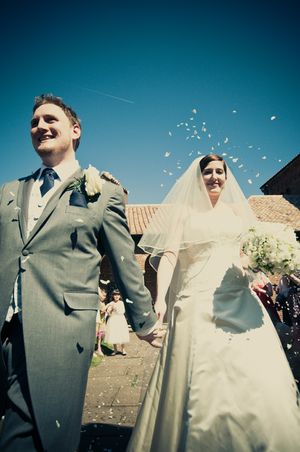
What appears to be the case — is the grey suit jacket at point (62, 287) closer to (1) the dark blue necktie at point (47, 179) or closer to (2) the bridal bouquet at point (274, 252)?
(1) the dark blue necktie at point (47, 179)

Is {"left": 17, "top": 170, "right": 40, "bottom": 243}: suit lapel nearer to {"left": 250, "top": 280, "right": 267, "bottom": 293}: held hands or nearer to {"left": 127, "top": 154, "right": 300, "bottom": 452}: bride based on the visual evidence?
{"left": 127, "top": 154, "right": 300, "bottom": 452}: bride

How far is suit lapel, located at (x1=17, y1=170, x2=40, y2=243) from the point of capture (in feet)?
6.82

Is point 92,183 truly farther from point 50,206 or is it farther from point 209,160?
point 209,160

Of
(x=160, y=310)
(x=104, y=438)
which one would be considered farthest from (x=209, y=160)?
(x=104, y=438)

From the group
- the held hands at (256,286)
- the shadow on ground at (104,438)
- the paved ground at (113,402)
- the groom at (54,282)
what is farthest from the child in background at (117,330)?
the groom at (54,282)

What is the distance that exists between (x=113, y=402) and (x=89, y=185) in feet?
14.7

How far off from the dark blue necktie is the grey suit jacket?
0.13 meters

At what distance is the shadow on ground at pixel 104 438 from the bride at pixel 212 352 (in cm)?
96

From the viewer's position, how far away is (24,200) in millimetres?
2238

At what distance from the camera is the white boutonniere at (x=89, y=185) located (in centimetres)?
219

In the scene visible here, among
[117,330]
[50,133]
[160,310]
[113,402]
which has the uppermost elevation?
[50,133]

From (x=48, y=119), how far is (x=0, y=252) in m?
1.03

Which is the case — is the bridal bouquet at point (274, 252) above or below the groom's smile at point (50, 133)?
below

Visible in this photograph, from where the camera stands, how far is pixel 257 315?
3.07m
